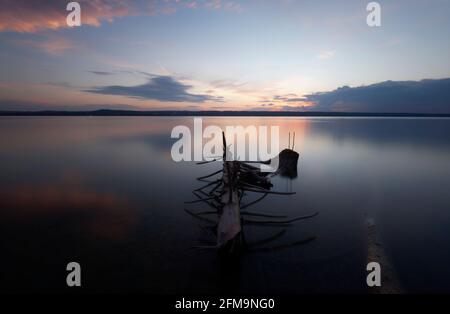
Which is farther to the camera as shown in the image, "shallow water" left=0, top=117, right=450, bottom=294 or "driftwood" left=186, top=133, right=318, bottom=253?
"driftwood" left=186, top=133, right=318, bottom=253

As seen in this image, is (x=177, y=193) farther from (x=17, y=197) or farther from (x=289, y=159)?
(x=289, y=159)

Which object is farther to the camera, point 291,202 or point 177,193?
point 177,193

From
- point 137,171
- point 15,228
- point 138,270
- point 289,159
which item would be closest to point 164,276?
point 138,270

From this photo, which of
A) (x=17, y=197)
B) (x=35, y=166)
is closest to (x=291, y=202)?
(x=17, y=197)

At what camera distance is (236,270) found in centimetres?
838

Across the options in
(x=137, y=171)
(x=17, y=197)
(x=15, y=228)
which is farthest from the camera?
(x=137, y=171)

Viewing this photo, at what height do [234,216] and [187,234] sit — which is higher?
[234,216]

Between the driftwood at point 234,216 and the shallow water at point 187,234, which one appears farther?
the driftwood at point 234,216

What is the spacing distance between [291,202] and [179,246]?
8197 millimetres

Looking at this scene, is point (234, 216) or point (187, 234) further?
point (187, 234)

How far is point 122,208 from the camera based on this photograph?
45.5ft
